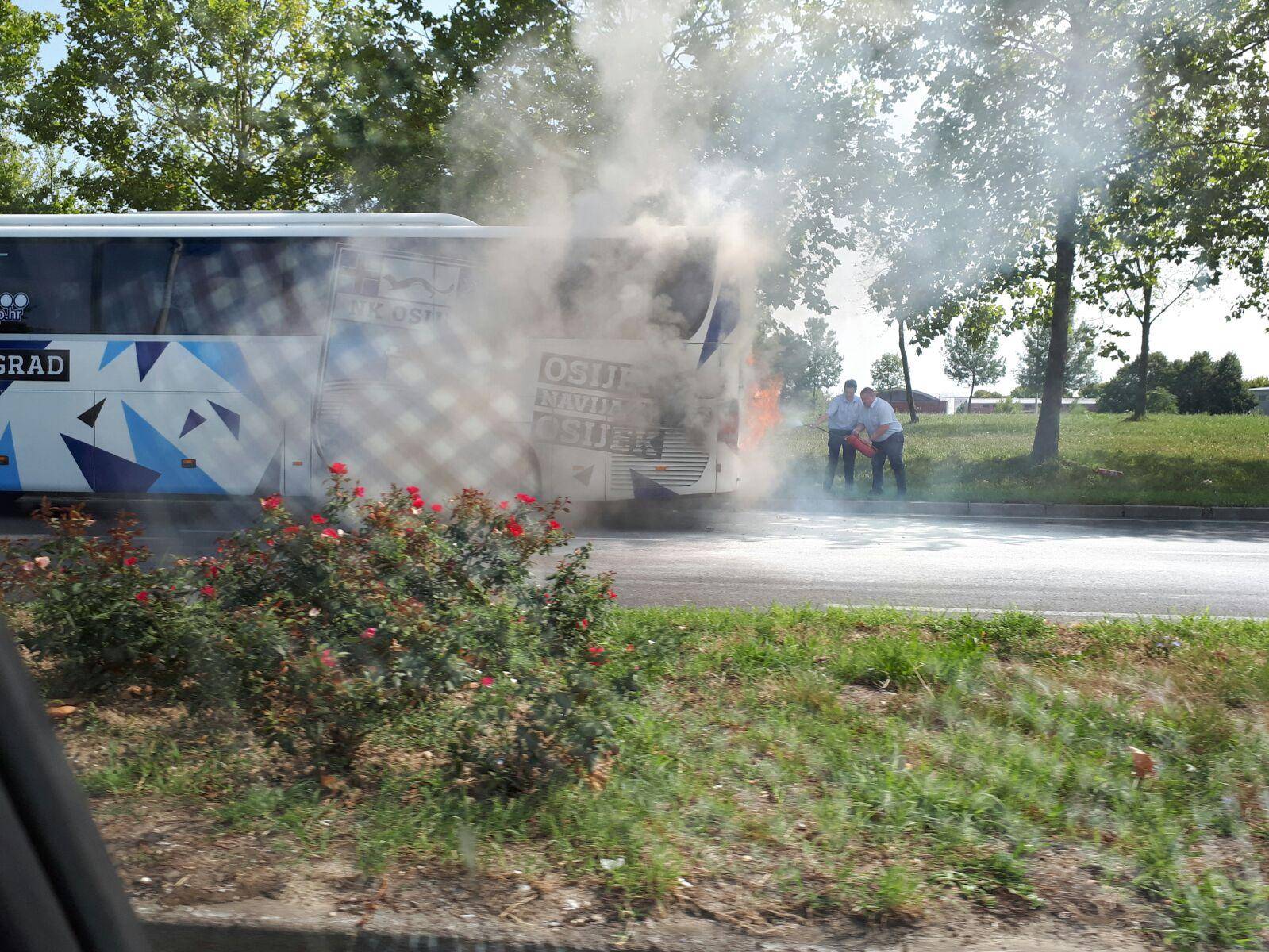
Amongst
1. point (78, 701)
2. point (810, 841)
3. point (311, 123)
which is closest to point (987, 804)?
point (810, 841)

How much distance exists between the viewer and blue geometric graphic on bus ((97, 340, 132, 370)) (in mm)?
10820

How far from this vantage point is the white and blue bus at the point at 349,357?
34.8 feet

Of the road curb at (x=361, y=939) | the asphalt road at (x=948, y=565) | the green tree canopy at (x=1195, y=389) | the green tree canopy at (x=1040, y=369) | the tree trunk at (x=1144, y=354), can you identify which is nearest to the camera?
the road curb at (x=361, y=939)

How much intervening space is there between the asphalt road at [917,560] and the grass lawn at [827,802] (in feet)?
7.09

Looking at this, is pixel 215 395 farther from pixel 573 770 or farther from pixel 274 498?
pixel 573 770

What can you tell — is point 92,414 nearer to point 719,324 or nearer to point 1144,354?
point 719,324

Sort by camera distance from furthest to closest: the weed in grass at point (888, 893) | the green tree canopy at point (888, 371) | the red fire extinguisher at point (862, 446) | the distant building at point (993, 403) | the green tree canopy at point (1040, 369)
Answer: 1. the green tree canopy at point (888, 371)
2. the distant building at point (993, 403)
3. the green tree canopy at point (1040, 369)
4. the red fire extinguisher at point (862, 446)
5. the weed in grass at point (888, 893)

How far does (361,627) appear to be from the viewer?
3.72 metres

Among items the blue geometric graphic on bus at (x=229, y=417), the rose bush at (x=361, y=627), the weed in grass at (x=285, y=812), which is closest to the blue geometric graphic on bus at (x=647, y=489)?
the blue geometric graphic on bus at (x=229, y=417)

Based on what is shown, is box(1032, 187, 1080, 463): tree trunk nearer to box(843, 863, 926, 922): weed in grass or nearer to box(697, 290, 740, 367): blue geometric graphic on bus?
box(697, 290, 740, 367): blue geometric graphic on bus

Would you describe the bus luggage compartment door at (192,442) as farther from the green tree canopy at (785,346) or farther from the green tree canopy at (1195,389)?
the green tree canopy at (1195,389)

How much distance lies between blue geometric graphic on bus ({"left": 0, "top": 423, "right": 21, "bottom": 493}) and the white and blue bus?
17 millimetres

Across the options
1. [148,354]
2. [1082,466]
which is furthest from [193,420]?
[1082,466]

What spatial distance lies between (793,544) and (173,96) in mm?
17061
